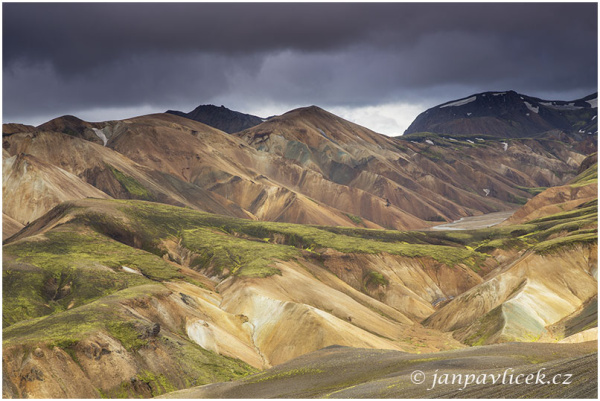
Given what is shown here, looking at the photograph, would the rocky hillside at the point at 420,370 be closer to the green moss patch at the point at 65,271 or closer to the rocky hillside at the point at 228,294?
the rocky hillside at the point at 228,294

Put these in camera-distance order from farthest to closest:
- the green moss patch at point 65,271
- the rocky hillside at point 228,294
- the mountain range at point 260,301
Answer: the green moss patch at point 65,271 → the rocky hillside at point 228,294 → the mountain range at point 260,301

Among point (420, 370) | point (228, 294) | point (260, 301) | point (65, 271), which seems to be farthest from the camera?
point (228, 294)

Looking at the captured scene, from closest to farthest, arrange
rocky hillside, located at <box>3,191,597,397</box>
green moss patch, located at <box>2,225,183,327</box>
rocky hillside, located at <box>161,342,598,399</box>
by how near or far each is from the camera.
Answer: rocky hillside, located at <box>161,342,598,399</box> → rocky hillside, located at <box>3,191,597,397</box> → green moss patch, located at <box>2,225,183,327</box>

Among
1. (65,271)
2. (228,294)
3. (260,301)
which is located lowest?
(260,301)

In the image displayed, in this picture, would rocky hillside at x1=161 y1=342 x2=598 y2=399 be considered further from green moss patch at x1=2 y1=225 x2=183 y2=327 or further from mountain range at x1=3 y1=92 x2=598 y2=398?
green moss patch at x1=2 y1=225 x2=183 y2=327

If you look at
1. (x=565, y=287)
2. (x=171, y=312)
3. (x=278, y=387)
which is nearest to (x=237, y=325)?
(x=171, y=312)

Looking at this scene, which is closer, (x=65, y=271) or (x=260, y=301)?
(x=65, y=271)

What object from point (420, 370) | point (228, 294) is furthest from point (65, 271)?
point (420, 370)

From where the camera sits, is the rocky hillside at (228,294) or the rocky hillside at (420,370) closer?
the rocky hillside at (420,370)

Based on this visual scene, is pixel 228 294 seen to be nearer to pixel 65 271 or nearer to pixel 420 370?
pixel 65 271

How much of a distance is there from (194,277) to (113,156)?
11143 cm

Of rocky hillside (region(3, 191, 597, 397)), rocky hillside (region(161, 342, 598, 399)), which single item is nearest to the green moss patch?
rocky hillside (region(3, 191, 597, 397))

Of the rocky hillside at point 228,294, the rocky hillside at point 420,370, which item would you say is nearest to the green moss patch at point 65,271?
the rocky hillside at point 228,294

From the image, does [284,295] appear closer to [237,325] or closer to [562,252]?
[237,325]
